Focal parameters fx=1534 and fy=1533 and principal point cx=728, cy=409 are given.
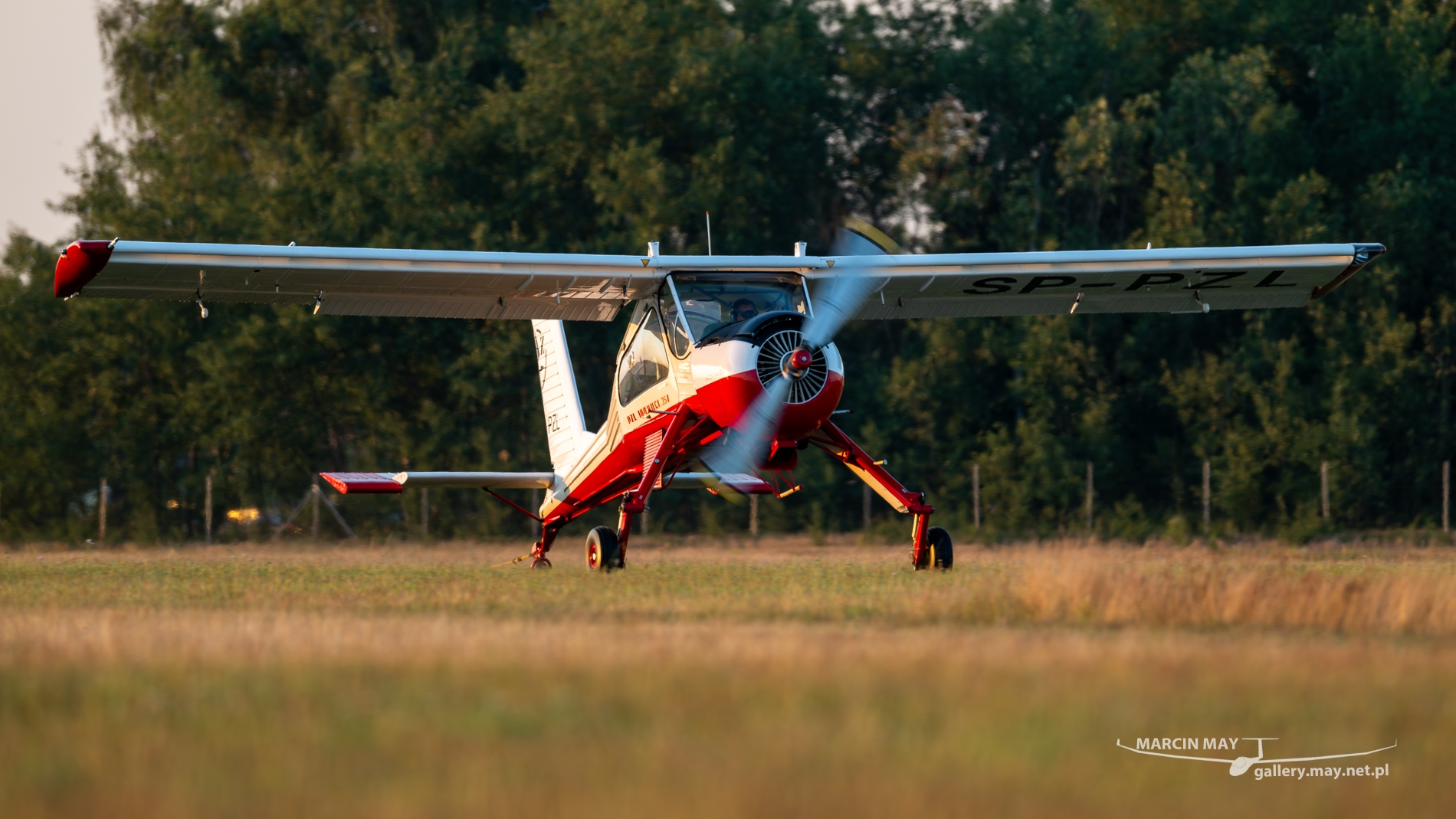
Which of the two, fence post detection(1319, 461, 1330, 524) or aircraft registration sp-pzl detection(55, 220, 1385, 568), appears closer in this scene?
aircraft registration sp-pzl detection(55, 220, 1385, 568)

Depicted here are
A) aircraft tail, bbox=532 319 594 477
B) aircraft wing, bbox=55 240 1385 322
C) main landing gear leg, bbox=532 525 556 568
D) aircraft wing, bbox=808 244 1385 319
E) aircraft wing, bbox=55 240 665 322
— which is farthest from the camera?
aircraft tail, bbox=532 319 594 477

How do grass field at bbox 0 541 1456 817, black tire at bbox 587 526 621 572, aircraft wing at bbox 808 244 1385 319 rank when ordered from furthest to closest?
aircraft wing at bbox 808 244 1385 319 < black tire at bbox 587 526 621 572 < grass field at bbox 0 541 1456 817

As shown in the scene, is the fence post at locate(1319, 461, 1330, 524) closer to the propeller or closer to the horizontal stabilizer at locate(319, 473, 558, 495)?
the propeller

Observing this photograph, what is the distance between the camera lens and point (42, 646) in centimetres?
725

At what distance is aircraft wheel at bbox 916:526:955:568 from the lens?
1531 cm

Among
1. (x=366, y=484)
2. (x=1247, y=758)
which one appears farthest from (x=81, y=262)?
(x=1247, y=758)

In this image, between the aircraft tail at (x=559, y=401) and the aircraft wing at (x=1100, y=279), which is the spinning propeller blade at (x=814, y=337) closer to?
the aircraft wing at (x=1100, y=279)

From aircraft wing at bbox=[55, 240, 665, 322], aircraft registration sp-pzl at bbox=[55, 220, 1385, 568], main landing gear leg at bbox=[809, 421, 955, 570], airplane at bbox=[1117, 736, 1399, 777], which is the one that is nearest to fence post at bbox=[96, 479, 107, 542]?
aircraft wing at bbox=[55, 240, 665, 322]

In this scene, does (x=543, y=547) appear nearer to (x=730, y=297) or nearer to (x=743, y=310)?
(x=730, y=297)

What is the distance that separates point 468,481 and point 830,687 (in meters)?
12.6

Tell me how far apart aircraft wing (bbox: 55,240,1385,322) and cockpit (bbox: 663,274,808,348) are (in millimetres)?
136

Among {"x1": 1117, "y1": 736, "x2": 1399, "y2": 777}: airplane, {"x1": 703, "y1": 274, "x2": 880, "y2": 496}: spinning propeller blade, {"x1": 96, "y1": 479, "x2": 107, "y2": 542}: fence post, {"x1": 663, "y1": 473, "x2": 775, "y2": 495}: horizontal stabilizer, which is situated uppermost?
{"x1": 703, "y1": 274, "x2": 880, "y2": 496}: spinning propeller blade

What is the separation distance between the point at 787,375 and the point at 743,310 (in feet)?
4.85

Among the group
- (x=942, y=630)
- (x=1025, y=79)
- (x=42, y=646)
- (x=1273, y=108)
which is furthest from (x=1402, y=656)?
(x=1025, y=79)
